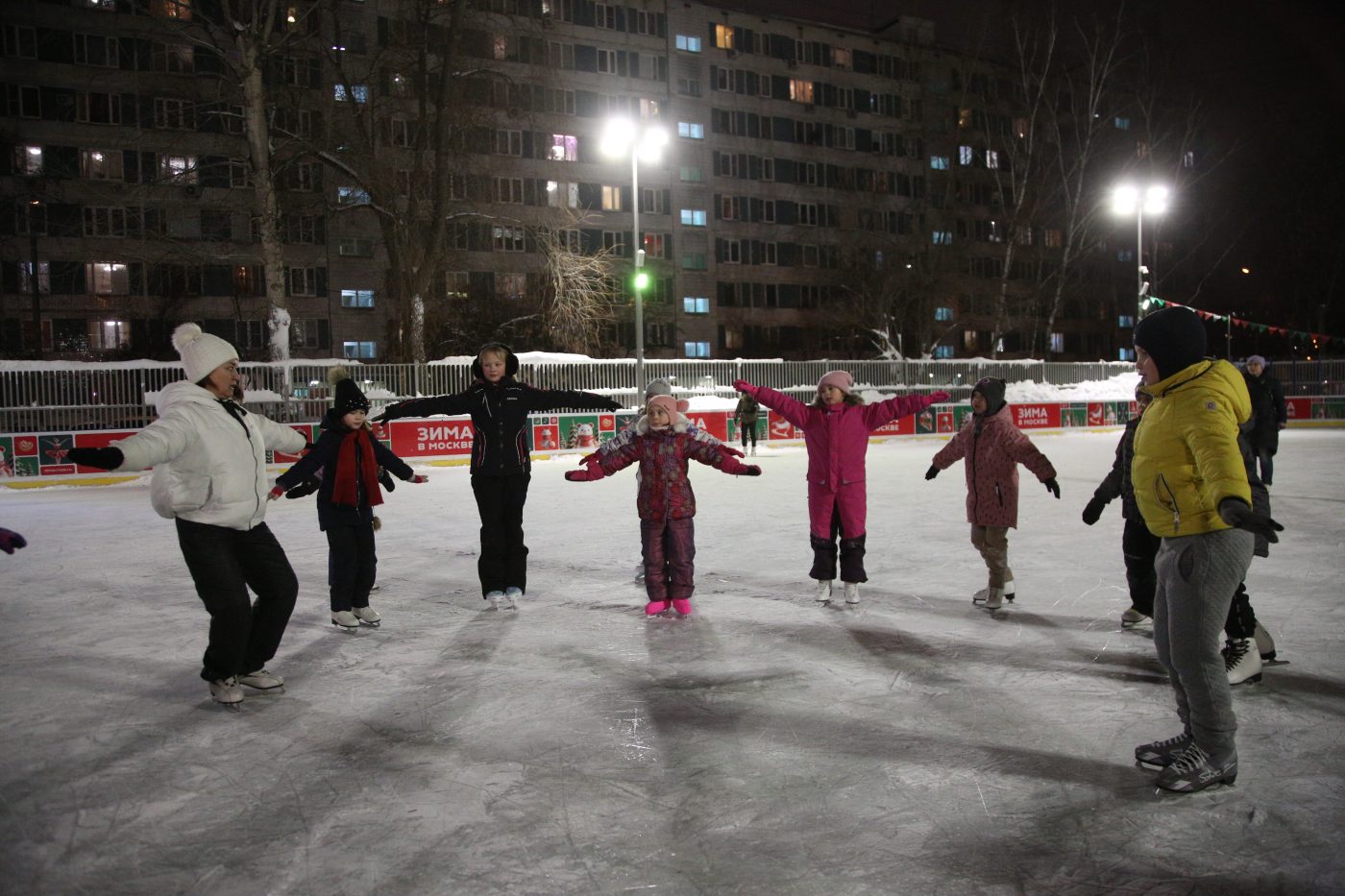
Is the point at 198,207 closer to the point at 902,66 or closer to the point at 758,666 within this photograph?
the point at 902,66

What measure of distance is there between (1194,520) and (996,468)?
2.86 metres

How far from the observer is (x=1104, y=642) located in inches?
197

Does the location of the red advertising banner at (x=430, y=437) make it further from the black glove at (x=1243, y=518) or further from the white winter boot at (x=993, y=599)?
the black glove at (x=1243, y=518)

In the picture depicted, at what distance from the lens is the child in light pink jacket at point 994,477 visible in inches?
229

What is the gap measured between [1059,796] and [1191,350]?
1.49m

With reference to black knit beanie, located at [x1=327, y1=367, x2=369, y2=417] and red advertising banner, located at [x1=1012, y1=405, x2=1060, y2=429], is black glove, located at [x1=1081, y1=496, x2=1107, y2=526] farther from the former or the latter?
red advertising banner, located at [x1=1012, y1=405, x2=1060, y2=429]

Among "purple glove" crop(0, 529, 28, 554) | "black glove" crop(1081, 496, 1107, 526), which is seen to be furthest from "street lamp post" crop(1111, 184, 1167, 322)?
"purple glove" crop(0, 529, 28, 554)

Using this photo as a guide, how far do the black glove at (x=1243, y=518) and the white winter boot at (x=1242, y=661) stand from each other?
1676mm

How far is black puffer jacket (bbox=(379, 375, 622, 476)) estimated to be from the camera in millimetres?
5988

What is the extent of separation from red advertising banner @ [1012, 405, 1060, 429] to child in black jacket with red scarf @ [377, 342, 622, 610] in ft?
66.1

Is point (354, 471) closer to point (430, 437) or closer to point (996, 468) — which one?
point (996, 468)

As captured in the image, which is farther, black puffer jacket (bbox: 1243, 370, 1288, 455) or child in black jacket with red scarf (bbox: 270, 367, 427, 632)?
black puffer jacket (bbox: 1243, 370, 1288, 455)

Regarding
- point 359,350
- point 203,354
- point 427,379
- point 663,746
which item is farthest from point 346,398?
point 359,350

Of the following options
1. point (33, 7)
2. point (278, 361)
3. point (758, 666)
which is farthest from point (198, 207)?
point (758, 666)
